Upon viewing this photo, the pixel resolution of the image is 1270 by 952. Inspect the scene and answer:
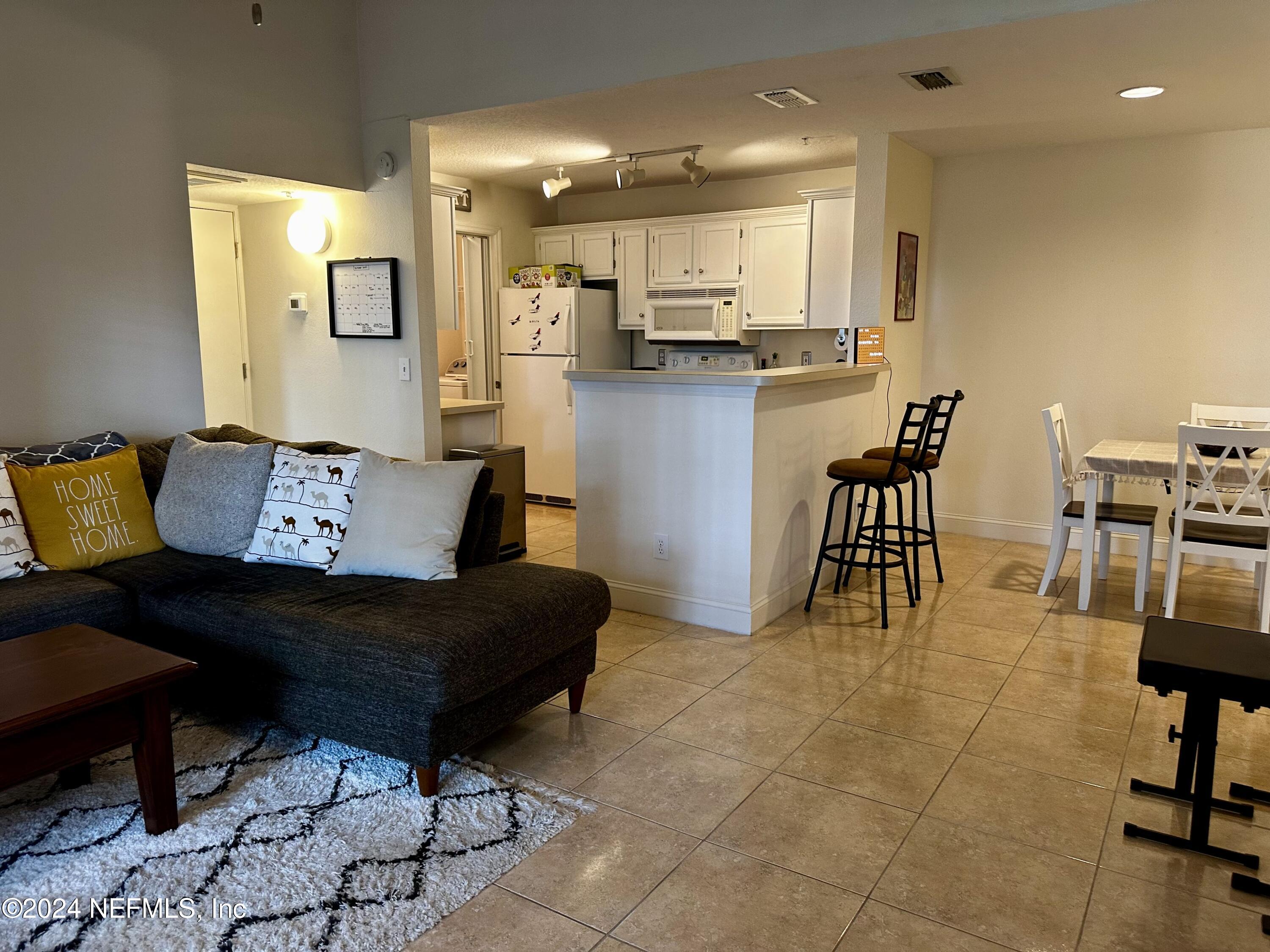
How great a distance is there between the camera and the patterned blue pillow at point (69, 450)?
3.18 metres

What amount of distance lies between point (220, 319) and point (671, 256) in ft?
10.1

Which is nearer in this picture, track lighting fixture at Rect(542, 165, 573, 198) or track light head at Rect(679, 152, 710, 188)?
track light head at Rect(679, 152, 710, 188)

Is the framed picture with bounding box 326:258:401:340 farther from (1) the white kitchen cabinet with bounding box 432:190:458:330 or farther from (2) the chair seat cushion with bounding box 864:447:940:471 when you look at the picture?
(2) the chair seat cushion with bounding box 864:447:940:471

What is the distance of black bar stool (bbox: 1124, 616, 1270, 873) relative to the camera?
2059 millimetres

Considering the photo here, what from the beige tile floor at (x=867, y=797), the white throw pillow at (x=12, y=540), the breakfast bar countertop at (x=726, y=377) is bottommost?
the beige tile floor at (x=867, y=797)

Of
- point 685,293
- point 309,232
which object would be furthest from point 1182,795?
point 685,293

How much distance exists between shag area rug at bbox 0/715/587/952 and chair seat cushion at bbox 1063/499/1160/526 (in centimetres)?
306

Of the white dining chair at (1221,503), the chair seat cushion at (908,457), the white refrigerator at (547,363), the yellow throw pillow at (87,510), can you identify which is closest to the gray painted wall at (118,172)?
the yellow throw pillow at (87,510)

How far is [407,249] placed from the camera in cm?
444

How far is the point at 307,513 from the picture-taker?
3143 millimetres

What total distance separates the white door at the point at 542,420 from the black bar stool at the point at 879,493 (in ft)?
8.13

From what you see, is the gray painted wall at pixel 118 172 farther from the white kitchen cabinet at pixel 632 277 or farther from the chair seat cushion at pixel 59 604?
the white kitchen cabinet at pixel 632 277

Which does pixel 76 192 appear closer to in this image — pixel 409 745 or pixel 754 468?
pixel 409 745
